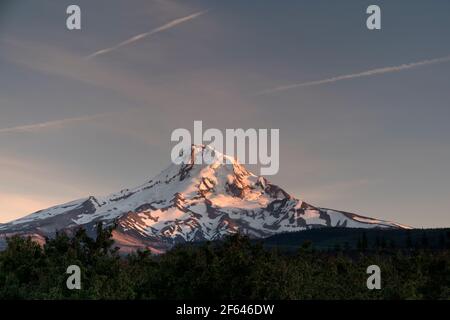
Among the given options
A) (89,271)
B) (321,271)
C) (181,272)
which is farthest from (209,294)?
(321,271)

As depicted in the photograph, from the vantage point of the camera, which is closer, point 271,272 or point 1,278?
point 271,272

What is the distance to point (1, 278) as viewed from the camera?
170 feet

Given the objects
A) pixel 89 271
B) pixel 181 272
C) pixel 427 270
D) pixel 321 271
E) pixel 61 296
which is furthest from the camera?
pixel 427 270

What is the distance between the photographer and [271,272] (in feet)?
150

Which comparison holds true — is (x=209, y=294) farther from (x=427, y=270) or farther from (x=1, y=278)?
(x=427, y=270)

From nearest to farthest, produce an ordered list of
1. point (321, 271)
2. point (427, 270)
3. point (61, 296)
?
point (61, 296)
point (321, 271)
point (427, 270)
